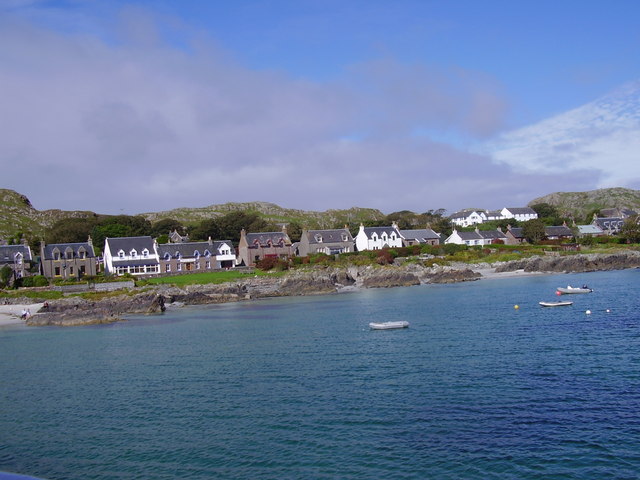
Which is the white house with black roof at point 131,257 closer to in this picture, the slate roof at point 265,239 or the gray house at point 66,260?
the gray house at point 66,260

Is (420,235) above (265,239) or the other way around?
the other way around

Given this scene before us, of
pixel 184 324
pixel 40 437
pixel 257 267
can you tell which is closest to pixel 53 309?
pixel 184 324

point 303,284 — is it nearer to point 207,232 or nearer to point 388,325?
point 388,325

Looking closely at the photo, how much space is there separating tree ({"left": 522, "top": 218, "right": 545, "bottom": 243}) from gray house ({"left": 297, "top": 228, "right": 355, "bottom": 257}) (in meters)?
36.2

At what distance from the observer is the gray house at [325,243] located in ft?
340

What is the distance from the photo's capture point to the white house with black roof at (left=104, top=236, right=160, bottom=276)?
90506 millimetres

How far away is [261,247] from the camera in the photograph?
335 ft

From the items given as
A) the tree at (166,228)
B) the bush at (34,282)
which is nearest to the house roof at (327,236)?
the bush at (34,282)

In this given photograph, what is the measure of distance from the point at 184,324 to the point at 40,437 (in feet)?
91.0

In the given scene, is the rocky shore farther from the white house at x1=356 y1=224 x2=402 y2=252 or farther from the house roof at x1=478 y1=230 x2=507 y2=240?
the house roof at x1=478 y1=230 x2=507 y2=240

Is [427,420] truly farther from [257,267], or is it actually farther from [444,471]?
[257,267]

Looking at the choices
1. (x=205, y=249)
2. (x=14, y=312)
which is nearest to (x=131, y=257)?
(x=205, y=249)

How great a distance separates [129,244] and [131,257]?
2.45 m

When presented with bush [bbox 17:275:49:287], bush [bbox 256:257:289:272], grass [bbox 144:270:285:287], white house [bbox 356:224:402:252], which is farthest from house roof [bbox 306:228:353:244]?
bush [bbox 17:275:49:287]
